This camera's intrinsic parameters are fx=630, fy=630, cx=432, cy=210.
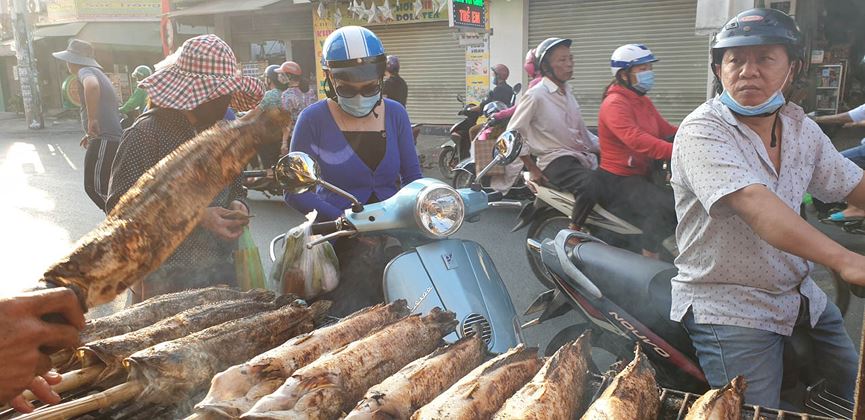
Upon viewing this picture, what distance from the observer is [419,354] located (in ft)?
6.69

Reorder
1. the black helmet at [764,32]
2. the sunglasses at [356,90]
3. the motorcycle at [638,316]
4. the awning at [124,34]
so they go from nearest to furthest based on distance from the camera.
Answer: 1. the black helmet at [764,32]
2. the motorcycle at [638,316]
3. the sunglasses at [356,90]
4. the awning at [124,34]

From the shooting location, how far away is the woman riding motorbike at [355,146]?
127 inches

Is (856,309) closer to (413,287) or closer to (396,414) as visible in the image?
(413,287)

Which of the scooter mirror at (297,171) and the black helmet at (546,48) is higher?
the black helmet at (546,48)

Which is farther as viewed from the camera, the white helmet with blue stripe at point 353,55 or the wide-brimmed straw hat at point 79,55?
the wide-brimmed straw hat at point 79,55

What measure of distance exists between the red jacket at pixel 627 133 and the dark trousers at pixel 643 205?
0.12 meters

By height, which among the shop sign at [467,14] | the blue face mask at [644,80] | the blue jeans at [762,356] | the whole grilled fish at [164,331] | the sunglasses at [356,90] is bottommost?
the blue jeans at [762,356]

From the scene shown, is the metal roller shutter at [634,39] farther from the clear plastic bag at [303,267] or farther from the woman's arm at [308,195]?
the clear plastic bag at [303,267]

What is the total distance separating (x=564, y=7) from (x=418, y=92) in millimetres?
4930

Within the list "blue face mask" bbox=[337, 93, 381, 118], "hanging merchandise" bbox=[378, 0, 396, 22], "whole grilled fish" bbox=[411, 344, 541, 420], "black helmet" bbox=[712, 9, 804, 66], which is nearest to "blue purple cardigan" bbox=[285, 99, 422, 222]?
"blue face mask" bbox=[337, 93, 381, 118]

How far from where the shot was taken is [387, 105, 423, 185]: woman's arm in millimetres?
3668

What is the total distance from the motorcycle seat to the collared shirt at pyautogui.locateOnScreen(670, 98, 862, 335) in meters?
0.36

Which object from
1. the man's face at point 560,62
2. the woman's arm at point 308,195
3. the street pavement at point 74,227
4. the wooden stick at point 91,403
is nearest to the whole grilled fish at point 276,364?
the wooden stick at point 91,403

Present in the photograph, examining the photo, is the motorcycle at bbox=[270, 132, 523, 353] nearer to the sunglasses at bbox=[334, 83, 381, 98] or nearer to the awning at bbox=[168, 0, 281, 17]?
the sunglasses at bbox=[334, 83, 381, 98]
